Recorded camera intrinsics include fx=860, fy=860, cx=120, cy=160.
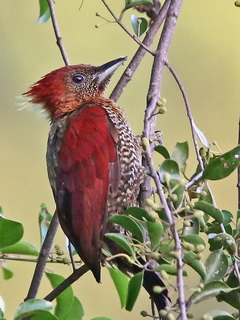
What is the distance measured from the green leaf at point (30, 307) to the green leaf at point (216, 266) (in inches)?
21.4

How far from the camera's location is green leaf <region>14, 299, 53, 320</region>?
280 centimetres

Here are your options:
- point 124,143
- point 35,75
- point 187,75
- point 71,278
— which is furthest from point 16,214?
point 71,278

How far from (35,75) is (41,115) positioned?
243 cm

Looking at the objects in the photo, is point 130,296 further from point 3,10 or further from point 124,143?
point 3,10

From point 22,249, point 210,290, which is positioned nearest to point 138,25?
point 22,249

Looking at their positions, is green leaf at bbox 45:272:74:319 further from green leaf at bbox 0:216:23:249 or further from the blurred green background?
the blurred green background

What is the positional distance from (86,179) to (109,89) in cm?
281

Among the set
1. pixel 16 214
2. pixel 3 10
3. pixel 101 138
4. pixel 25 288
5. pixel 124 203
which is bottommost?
pixel 25 288

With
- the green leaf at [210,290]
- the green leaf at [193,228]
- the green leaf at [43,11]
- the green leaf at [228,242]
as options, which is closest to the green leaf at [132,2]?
the green leaf at [43,11]

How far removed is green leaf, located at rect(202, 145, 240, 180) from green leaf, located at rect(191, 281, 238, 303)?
492mm

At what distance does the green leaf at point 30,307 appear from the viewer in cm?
280

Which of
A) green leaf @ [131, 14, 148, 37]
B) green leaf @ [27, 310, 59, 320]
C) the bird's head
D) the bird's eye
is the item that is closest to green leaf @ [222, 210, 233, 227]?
green leaf @ [27, 310, 59, 320]

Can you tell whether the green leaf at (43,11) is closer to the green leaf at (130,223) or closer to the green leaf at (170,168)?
the green leaf at (170,168)

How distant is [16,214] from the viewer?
6.68 meters
